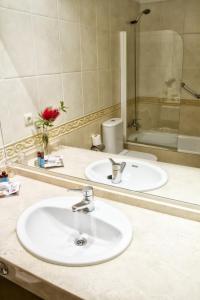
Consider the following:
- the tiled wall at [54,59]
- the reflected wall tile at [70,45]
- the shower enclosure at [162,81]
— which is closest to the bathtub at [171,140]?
the shower enclosure at [162,81]

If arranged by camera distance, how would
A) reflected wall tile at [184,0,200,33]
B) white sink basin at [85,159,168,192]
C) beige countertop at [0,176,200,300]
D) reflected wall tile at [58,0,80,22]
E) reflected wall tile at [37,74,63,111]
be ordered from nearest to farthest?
1. beige countertop at [0,176,200,300]
2. reflected wall tile at [184,0,200,33]
3. white sink basin at [85,159,168,192]
4. reflected wall tile at [58,0,80,22]
5. reflected wall tile at [37,74,63,111]

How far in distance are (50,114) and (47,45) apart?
38 cm

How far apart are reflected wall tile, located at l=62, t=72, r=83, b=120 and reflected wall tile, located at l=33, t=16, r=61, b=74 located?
0.27ft

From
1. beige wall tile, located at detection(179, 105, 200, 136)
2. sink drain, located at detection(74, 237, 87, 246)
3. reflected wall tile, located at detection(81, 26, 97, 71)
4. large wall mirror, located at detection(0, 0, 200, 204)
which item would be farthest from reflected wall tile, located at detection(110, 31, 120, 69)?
sink drain, located at detection(74, 237, 87, 246)

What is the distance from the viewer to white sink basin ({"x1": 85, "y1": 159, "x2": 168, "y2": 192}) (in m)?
1.19

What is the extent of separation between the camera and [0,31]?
1.33m

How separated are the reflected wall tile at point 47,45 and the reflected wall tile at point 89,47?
0.57 ft

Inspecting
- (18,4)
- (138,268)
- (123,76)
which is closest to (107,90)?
(123,76)

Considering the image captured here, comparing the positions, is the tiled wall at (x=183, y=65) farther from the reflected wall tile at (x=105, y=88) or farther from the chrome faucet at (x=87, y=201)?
the chrome faucet at (x=87, y=201)

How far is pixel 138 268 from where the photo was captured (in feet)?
2.64

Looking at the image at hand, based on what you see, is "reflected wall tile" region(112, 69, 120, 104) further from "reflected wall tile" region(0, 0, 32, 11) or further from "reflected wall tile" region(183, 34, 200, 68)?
"reflected wall tile" region(0, 0, 32, 11)

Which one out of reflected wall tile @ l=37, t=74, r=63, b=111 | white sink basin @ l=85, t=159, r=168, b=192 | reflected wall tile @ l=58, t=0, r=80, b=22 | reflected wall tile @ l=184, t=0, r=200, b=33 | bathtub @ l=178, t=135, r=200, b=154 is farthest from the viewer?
reflected wall tile @ l=37, t=74, r=63, b=111

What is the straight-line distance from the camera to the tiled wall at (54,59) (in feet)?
4.12

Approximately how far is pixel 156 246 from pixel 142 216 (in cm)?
18
